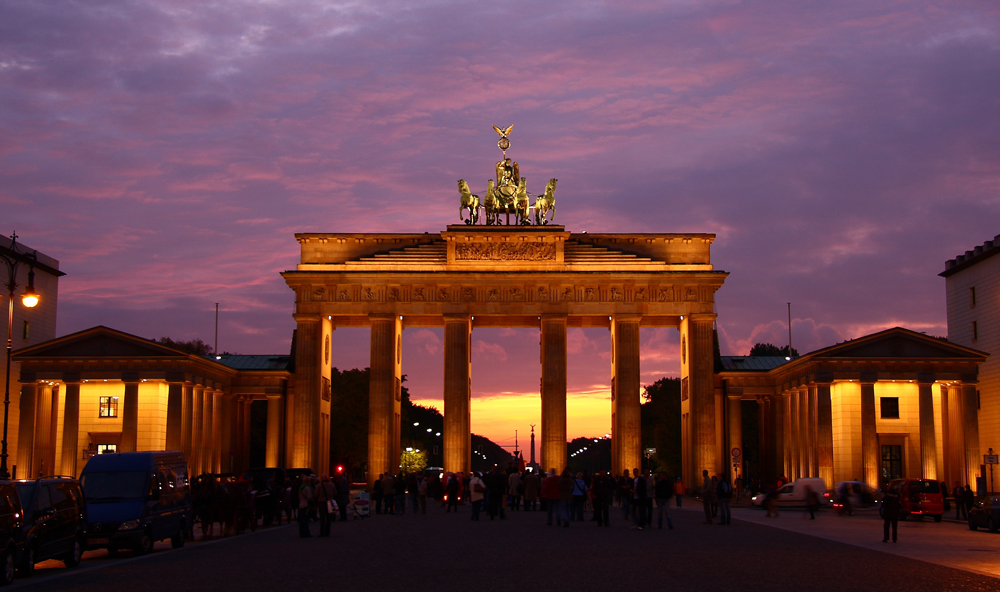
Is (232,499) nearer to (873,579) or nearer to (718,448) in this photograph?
(873,579)

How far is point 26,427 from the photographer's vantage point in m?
66.9

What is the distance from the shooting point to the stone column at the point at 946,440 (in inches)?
2753

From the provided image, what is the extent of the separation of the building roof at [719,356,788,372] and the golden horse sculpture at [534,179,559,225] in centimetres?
1635

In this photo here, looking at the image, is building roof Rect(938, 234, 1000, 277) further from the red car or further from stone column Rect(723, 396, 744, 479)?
the red car

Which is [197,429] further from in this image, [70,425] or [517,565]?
[517,565]

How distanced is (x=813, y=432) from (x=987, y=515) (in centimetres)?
2953

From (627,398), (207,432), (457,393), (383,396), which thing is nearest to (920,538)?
(627,398)

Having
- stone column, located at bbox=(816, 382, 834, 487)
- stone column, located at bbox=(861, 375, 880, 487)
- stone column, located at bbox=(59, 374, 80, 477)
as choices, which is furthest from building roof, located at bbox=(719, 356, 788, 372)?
stone column, located at bbox=(59, 374, 80, 477)

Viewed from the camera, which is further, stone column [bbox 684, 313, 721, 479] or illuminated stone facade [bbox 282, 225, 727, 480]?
illuminated stone facade [bbox 282, 225, 727, 480]

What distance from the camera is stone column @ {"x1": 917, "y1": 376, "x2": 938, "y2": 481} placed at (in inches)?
2589

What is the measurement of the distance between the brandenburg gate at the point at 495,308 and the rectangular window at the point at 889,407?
1082cm

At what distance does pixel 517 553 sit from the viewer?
2616 cm

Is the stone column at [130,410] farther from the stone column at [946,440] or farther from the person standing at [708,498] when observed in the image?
the stone column at [946,440]

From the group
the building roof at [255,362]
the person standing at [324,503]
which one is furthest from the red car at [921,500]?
the building roof at [255,362]
